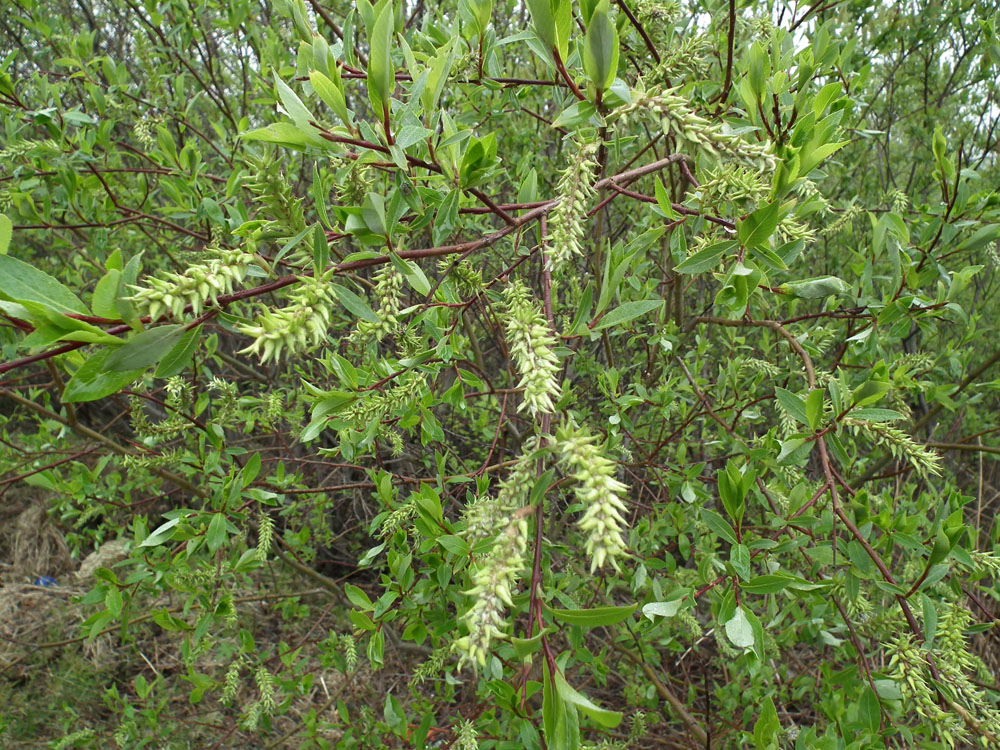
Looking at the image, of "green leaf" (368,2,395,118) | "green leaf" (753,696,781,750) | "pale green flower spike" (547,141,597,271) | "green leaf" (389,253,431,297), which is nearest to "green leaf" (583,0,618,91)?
"pale green flower spike" (547,141,597,271)

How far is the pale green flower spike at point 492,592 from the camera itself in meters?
0.72

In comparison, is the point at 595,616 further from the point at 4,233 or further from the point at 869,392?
the point at 4,233

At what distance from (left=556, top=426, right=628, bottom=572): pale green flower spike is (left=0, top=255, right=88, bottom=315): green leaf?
0.68m

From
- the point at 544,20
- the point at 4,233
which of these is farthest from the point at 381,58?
the point at 4,233

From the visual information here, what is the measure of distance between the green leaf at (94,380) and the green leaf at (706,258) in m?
0.88

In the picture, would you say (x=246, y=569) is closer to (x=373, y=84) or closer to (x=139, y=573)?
(x=139, y=573)

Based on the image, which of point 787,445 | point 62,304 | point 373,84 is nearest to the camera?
point 62,304

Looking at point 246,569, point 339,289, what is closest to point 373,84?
point 339,289

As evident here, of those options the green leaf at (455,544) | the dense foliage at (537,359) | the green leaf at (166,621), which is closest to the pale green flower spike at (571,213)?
the dense foliage at (537,359)

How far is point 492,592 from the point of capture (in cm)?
75

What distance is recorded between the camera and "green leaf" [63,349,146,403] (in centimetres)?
79

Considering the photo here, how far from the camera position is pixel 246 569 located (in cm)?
222

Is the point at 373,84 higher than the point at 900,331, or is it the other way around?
the point at 373,84

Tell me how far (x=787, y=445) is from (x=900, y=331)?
0.72 m
